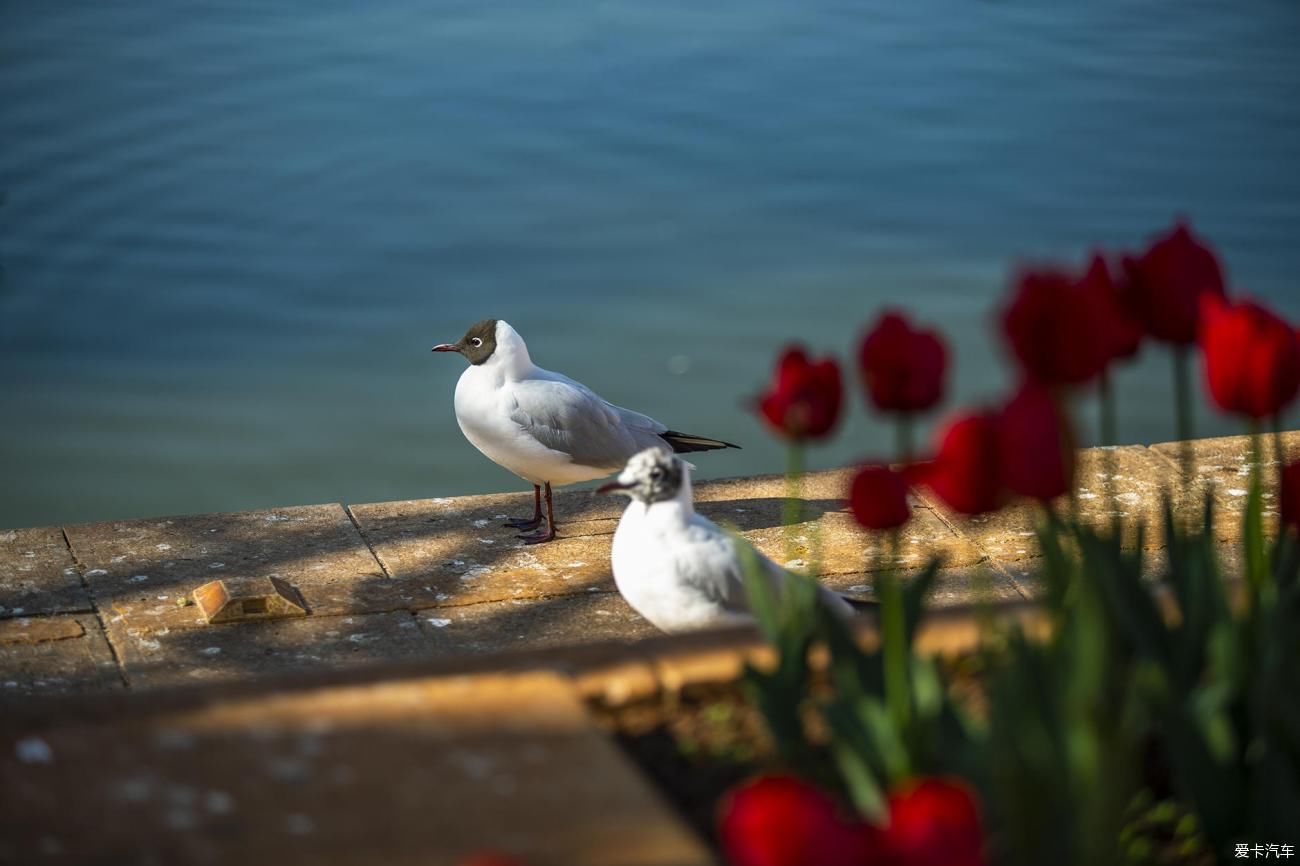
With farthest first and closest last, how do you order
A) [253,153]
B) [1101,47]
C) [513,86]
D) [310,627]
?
[1101,47] < [513,86] < [253,153] < [310,627]

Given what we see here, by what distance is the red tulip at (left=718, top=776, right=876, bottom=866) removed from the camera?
1.17 m

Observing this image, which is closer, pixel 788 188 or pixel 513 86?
pixel 788 188

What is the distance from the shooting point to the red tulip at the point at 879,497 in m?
1.64

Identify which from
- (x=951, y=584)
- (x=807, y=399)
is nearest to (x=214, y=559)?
(x=951, y=584)

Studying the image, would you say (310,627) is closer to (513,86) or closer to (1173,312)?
(1173,312)

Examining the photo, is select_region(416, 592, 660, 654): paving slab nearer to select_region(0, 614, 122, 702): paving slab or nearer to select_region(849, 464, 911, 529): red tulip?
select_region(0, 614, 122, 702): paving slab

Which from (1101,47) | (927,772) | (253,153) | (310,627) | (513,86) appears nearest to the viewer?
(927,772)

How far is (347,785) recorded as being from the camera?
167cm

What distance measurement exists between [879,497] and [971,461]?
13 centimetres

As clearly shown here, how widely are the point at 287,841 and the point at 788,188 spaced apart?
714 cm

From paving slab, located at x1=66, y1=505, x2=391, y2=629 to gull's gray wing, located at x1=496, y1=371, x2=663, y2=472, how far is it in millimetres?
520

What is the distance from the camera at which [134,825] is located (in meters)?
1.60

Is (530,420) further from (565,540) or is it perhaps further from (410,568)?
(410,568)

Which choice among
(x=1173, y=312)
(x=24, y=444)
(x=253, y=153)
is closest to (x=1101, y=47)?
(x=253, y=153)
